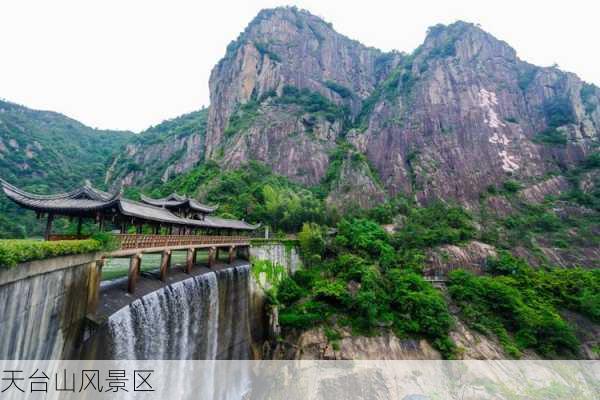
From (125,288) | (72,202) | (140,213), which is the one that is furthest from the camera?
(125,288)

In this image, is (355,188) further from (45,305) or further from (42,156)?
(42,156)

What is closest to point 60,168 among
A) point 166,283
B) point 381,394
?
point 166,283

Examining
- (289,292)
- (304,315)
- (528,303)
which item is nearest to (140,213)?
(304,315)

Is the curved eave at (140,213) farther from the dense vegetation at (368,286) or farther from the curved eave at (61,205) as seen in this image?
the dense vegetation at (368,286)

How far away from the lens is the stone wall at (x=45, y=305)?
22.4 ft

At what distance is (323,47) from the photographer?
82562mm

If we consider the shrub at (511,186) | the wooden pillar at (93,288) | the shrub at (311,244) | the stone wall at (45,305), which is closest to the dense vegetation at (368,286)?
the shrub at (311,244)

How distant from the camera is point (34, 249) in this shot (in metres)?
7.41

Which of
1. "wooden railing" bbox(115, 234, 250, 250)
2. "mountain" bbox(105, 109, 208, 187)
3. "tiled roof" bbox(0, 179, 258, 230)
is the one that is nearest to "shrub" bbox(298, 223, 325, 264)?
"wooden railing" bbox(115, 234, 250, 250)

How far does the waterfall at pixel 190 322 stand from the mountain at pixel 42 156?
2817 centimetres

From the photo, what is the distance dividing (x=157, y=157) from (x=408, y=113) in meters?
70.6

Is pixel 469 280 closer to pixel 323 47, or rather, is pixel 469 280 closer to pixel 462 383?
pixel 462 383

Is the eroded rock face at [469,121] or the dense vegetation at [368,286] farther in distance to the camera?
the eroded rock face at [469,121]

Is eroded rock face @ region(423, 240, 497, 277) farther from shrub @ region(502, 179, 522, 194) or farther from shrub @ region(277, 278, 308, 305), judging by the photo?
shrub @ region(502, 179, 522, 194)
